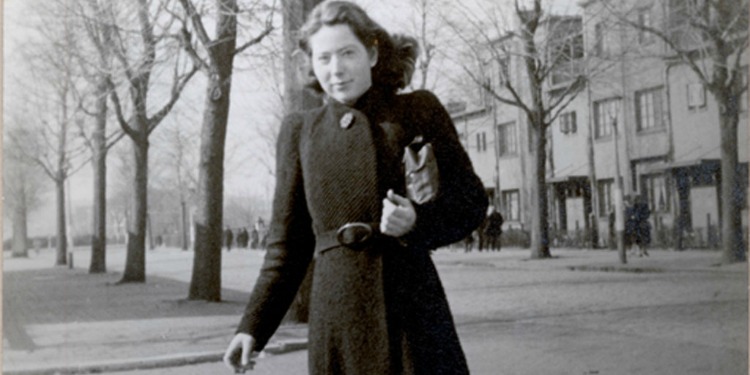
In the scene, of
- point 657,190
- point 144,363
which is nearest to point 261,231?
point 144,363

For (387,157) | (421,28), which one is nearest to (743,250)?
(421,28)

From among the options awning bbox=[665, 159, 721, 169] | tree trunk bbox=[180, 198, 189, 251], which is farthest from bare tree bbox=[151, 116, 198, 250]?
awning bbox=[665, 159, 721, 169]

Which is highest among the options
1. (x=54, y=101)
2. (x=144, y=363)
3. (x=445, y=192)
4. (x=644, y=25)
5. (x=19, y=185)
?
(x=644, y=25)

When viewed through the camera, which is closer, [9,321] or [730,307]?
[9,321]

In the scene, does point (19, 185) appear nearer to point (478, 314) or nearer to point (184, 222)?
point (184, 222)

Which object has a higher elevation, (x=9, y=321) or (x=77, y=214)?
(x=77, y=214)

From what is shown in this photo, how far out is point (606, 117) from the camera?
286 centimetres

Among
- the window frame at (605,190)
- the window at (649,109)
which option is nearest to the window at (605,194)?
the window frame at (605,190)

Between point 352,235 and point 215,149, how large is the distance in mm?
1455

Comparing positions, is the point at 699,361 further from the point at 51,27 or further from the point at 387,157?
the point at 51,27

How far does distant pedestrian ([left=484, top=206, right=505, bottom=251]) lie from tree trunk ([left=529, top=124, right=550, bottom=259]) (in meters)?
0.21

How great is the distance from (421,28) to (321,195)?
1.17m

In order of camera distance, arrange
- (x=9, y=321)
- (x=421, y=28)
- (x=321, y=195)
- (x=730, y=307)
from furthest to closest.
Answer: (x=730, y=307) → (x=9, y=321) → (x=421, y=28) → (x=321, y=195)

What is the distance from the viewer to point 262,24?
291 cm
